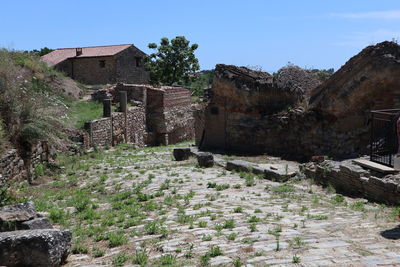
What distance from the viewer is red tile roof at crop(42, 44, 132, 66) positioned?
41.1m

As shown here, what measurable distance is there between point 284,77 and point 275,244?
36.8 ft

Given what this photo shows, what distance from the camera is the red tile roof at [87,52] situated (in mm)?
41062

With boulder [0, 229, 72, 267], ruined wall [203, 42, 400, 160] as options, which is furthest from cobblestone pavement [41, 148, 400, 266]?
ruined wall [203, 42, 400, 160]

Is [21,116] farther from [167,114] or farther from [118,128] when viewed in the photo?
[167,114]

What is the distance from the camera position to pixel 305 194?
978 cm

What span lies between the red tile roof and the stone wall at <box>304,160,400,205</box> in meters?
32.9

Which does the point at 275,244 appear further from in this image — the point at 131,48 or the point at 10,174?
the point at 131,48

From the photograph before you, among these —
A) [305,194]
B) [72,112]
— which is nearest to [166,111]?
[72,112]

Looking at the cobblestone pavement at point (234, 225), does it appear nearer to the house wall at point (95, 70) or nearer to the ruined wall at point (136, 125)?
the ruined wall at point (136, 125)

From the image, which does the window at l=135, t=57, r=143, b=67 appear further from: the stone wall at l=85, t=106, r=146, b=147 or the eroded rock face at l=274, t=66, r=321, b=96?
the eroded rock face at l=274, t=66, r=321, b=96

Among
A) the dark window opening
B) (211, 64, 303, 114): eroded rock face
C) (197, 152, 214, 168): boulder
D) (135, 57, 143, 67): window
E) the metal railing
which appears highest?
(135, 57, 143, 67): window

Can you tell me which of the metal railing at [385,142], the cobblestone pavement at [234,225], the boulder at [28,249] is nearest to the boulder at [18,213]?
the cobblestone pavement at [234,225]

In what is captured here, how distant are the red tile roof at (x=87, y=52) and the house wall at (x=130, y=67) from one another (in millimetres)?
698

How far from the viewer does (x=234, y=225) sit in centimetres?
712
